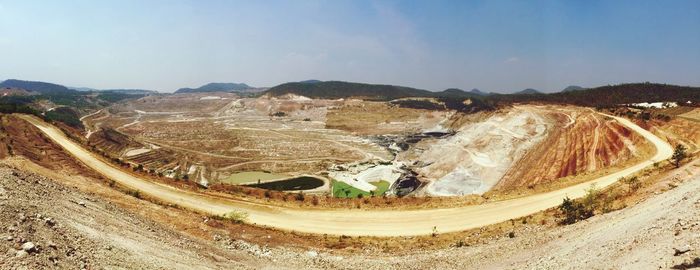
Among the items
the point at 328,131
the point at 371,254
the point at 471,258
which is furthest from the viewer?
the point at 328,131

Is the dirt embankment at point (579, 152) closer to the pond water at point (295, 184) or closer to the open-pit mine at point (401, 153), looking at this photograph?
the open-pit mine at point (401, 153)

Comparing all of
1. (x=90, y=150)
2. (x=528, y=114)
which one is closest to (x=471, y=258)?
(x=90, y=150)

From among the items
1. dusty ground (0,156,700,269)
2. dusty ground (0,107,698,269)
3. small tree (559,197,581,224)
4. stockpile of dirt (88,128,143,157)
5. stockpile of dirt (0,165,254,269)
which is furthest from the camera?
stockpile of dirt (88,128,143,157)

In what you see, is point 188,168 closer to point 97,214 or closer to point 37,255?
point 97,214

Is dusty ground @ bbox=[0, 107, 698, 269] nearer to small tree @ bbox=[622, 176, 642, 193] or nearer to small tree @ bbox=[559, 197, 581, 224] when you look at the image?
small tree @ bbox=[559, 197, 581, 224]

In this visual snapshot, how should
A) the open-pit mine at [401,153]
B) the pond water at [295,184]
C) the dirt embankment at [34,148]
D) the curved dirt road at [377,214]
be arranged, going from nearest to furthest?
the curved dirt road at [377,214], the dirt embankment at [34,148], the open-pit mine at [401,153], the pond water at [295,184]

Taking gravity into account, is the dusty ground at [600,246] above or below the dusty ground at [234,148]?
above

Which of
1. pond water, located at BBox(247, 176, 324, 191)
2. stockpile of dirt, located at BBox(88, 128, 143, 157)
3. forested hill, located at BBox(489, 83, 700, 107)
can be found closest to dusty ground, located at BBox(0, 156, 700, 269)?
pond water, located at BBox(247, 176, 324, 191)

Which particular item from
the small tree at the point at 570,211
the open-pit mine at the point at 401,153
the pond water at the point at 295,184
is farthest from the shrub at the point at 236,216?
the pond water at the point at 295,184

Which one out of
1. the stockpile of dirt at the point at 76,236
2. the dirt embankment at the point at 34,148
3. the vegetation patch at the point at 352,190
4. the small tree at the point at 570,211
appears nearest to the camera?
the stockpile of dirt at the point at 76,236
